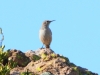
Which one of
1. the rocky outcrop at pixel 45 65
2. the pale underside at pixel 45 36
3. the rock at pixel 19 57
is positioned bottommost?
the rocky outcrop at pixel 45 65

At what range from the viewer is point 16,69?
36.7ft

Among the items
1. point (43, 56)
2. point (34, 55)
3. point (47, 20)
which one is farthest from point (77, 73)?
point (47, 20)

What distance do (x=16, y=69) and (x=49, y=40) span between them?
1001 centimetres

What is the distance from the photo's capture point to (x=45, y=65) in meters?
11.3

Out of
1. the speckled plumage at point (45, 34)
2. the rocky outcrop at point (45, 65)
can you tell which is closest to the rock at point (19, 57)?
the rocky outcrop at point (45, 65)

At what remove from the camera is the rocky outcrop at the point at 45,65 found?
10.9 meters

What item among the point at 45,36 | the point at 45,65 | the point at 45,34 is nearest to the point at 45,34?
the point at 45,34

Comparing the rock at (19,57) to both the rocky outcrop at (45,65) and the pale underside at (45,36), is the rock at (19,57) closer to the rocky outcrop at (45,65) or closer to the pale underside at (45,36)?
the rocky outcrop at (45,65)

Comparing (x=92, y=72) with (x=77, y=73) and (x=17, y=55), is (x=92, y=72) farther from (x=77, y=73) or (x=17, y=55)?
(x=17, y=55)

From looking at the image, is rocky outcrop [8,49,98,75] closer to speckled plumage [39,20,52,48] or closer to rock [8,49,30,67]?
rock [8,49,30,67]

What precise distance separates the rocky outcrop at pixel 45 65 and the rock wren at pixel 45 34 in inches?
302

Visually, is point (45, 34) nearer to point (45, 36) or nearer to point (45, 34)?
point (45, 34)

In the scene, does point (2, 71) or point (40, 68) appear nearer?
point (2, 71)

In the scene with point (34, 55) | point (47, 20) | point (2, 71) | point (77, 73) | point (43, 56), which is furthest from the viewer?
point (47, 20)
